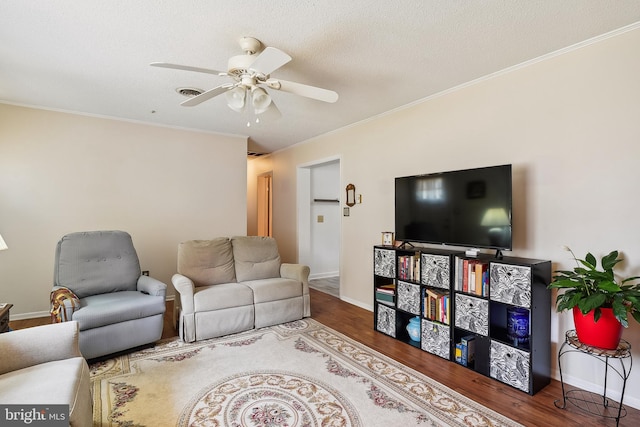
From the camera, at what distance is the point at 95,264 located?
3201 mm

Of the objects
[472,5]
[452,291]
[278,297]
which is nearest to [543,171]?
[452,291]

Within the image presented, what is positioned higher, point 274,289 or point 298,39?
point 298,39

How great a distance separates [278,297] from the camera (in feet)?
12.1

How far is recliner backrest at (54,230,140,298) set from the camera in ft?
10.0

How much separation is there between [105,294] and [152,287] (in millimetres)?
465

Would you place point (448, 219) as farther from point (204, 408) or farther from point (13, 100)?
point (13, 100)

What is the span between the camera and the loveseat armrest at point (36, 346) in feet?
5.52

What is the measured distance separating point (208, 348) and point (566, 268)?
10.1 feet

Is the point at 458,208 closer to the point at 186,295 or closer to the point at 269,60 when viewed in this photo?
the point at 269,60

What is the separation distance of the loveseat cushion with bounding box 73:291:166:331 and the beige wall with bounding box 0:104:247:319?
1532mm

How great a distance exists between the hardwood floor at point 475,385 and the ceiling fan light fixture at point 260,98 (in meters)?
2.36

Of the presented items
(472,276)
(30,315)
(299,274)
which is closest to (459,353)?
(472,276)

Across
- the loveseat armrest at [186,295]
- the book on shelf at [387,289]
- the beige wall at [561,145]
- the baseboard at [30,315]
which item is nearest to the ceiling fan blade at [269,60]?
the beige wall at [561,145]

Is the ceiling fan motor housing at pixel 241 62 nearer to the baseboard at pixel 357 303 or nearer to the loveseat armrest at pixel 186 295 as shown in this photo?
the loveseat armrest at pixel 186 295
